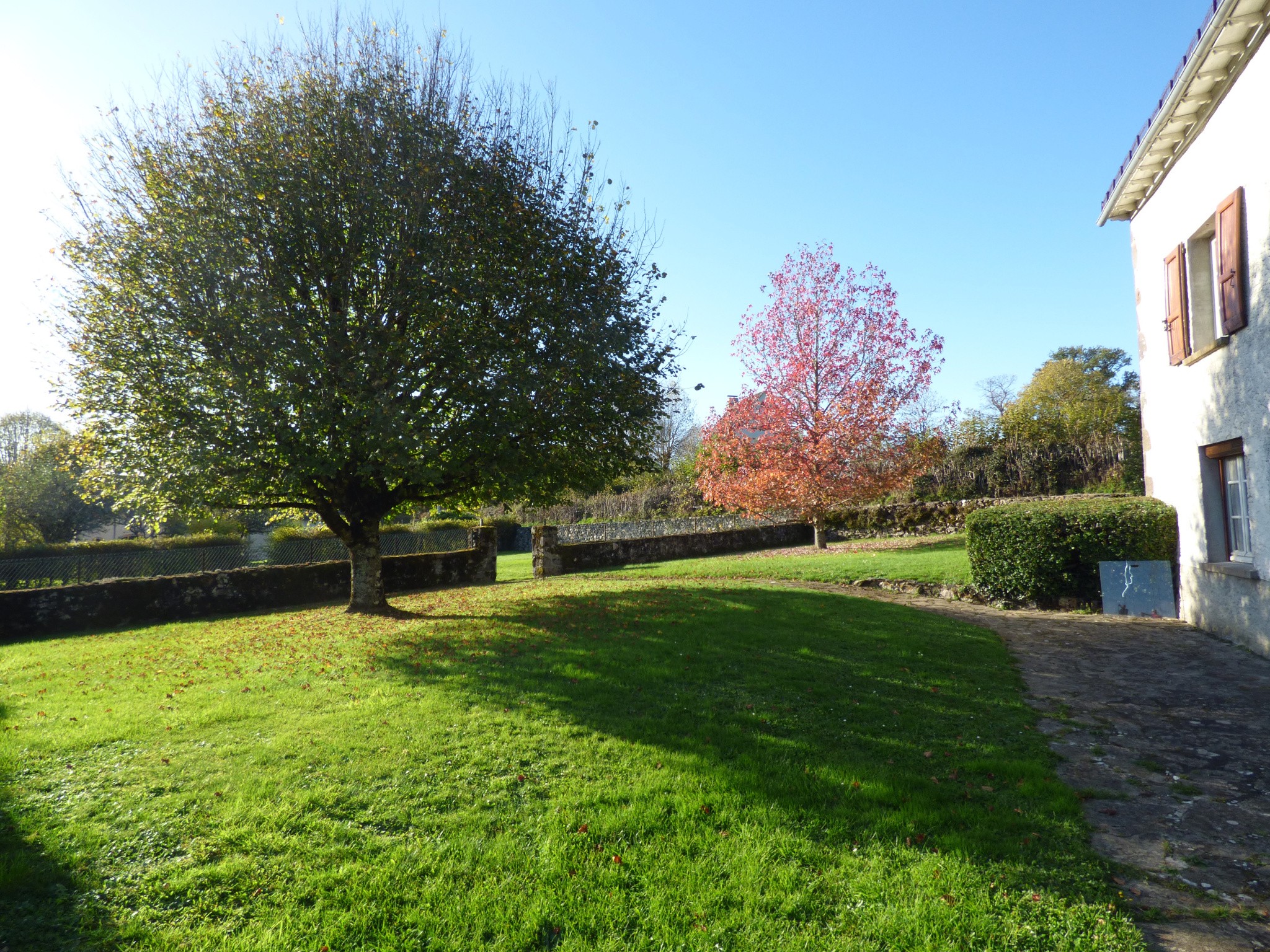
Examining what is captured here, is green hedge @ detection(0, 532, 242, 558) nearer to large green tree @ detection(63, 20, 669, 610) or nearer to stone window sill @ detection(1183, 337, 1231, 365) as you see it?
large green tree @ detection(63, 20, 669, 610)

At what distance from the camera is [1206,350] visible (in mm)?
8672

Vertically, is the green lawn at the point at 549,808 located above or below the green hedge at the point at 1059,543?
below

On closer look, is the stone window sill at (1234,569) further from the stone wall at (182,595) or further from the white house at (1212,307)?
the stone wall at (182,595)

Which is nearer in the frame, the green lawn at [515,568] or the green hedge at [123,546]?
the green hedge at [123,546]

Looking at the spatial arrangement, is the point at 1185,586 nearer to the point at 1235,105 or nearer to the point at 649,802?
the point at 1235,105

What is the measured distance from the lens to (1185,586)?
→ 10102mm

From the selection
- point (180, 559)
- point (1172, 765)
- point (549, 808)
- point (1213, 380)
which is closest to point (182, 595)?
point (180, 559)

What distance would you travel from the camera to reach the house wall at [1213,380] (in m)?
7.42

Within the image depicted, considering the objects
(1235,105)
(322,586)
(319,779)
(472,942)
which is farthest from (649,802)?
(322,586)

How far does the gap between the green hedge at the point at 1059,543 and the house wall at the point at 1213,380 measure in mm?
458

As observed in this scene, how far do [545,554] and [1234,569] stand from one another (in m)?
15.2

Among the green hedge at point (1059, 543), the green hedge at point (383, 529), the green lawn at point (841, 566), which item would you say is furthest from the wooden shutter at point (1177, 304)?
the green hedge at point (383, 529)

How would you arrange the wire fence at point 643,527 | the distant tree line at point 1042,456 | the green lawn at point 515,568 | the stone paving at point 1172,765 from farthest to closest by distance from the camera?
the wire fence at point 643,527 → the distant tree line at point 1042,456 → the green lawn at point 515,568 → the stone paving at point 1172,765

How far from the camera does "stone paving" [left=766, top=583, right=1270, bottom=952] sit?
3.13m
